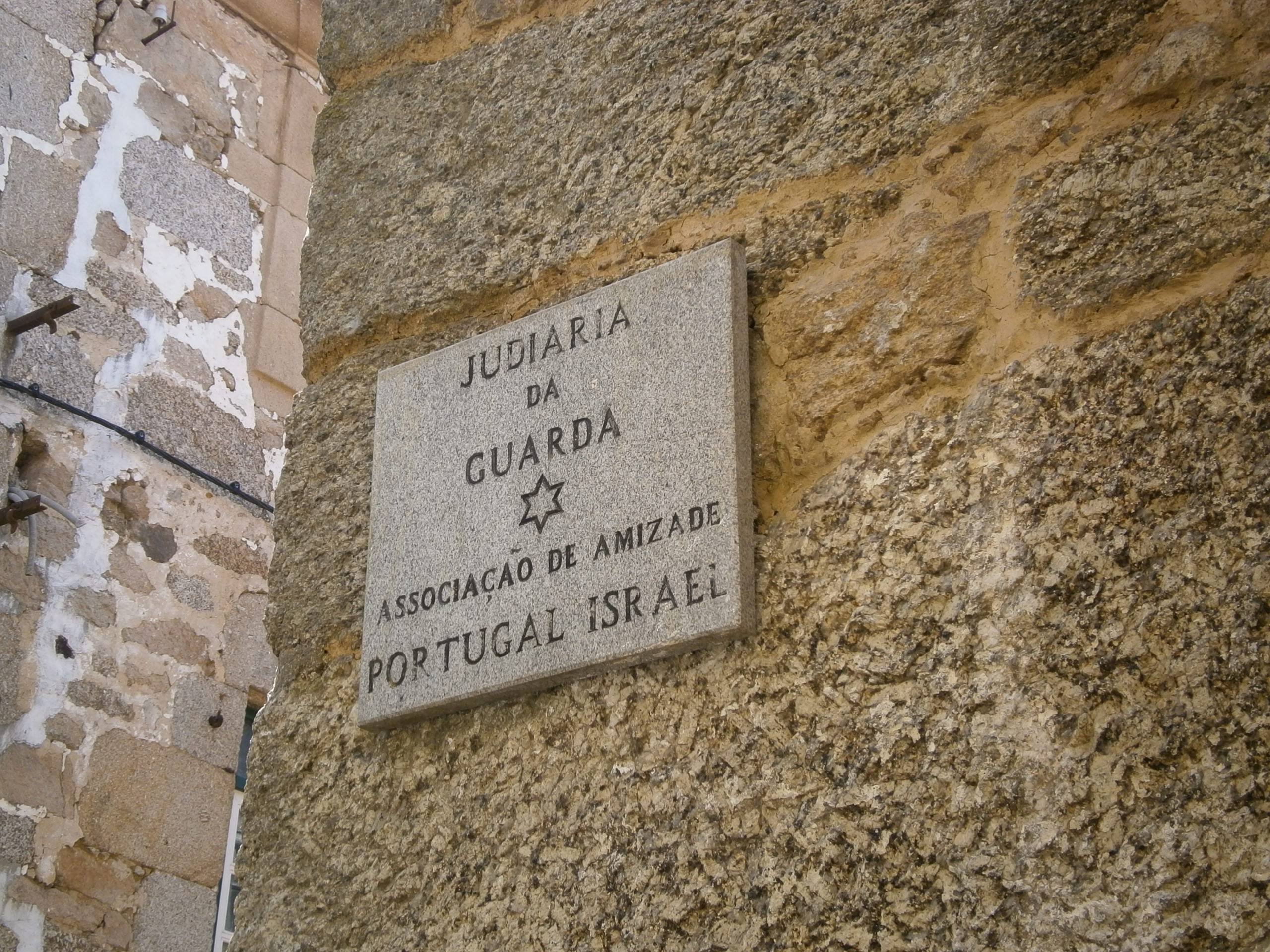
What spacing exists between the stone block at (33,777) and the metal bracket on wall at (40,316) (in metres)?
1.31

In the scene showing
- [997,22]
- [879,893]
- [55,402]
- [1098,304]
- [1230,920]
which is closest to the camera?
[1230,920]

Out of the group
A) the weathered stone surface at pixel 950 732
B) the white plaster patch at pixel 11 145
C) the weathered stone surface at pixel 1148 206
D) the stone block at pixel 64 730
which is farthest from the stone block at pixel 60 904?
the weathered stone surface at pixel 1148 206

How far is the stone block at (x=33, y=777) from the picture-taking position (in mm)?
4523

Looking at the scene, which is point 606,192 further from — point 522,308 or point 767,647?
point 767,647

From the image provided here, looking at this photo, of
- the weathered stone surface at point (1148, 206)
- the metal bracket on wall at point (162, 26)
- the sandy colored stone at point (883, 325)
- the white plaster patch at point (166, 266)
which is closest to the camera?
the weathered stone surface at point (1148, 206)

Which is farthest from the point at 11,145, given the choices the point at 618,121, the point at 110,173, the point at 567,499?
the point at 567,499

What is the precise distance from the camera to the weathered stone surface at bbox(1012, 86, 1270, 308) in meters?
1.80

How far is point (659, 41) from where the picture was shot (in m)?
2.44

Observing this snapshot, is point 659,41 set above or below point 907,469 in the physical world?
above

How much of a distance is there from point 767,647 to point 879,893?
0.34 m

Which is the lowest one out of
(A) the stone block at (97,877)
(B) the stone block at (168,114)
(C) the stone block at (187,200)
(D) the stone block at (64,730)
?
(A) the stone block at (97,877)

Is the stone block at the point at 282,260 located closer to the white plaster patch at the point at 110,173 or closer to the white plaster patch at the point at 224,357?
the white plaster patch at the point at 224,357

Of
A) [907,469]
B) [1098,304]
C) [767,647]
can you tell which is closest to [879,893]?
[767,647]

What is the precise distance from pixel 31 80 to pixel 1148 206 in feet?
14.8
